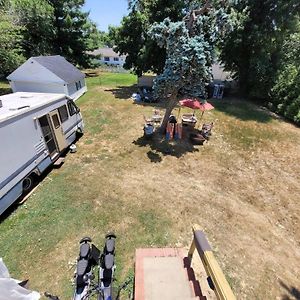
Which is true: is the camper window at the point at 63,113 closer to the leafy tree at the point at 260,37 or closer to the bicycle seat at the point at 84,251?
the bicycle seat at the point at 84,251

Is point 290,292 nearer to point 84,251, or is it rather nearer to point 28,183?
point 84,251

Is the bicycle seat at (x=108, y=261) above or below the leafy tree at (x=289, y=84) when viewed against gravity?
below

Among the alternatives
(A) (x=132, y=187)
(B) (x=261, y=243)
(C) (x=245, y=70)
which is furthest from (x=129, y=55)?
(B) (x=261, y=243)

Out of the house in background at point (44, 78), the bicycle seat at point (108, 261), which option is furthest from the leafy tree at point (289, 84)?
the house in background at point (44, 78)

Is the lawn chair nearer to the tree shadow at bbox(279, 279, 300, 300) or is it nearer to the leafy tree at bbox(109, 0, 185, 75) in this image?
the tree shadow at bbox(279, 279, 300, 300)

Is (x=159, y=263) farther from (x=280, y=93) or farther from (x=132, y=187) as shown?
(x=280, y=93)

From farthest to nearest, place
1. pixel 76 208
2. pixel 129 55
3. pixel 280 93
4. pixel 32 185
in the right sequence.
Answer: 1. pixel 129 55
2. pixel 280 93
3. pixel 32 185
4. pixel 76 208
